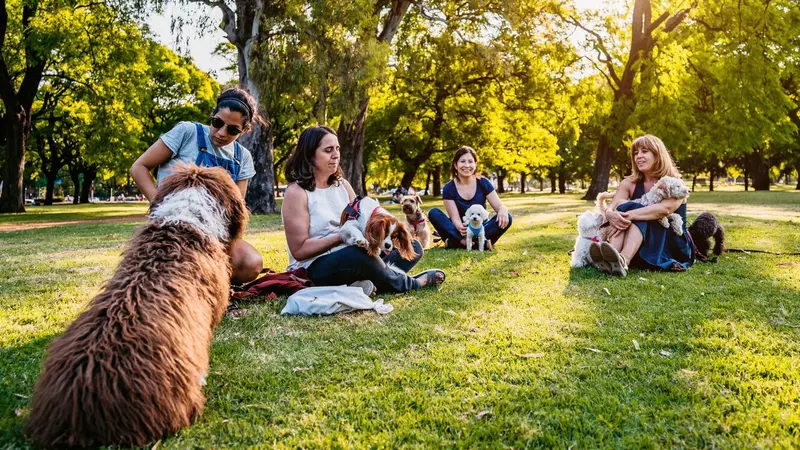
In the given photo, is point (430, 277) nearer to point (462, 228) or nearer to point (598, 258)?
point (598, 258)

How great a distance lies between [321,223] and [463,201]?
14.4 feet

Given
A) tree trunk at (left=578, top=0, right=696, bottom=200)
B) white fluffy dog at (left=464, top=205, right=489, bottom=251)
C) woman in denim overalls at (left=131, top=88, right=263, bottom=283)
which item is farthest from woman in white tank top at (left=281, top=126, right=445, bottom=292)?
tree trunk at (left=578, top=0, right=696, bottom=200)

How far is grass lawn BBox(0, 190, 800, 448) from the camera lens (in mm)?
2371

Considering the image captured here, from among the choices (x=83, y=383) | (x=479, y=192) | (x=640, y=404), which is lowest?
(x=640, y=404)

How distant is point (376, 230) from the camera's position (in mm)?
4637

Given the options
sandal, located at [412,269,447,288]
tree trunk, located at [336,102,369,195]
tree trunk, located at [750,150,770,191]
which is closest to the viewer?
sandal, located at [412,269,447,288]

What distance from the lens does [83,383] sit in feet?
6.89

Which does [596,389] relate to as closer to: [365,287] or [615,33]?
[365,287]

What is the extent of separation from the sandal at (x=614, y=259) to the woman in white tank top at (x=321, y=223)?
234 centimetres

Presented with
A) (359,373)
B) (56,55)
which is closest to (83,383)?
(359,373)

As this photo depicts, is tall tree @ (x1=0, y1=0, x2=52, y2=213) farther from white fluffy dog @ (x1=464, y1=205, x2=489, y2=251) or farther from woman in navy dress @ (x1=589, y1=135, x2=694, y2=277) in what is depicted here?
woman in navy dress @ (x1=589, y1=135, x2=694, y2=277)

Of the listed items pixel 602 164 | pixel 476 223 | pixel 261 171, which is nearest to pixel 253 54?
pixel 261 171

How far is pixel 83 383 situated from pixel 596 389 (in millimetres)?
2490

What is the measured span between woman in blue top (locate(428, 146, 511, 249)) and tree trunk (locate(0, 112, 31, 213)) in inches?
903
